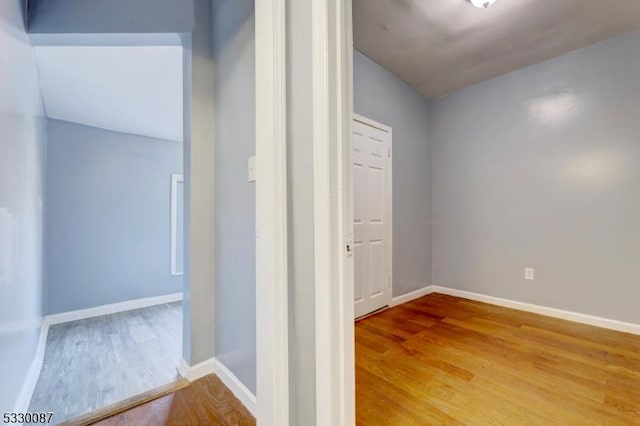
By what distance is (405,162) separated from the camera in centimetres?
326

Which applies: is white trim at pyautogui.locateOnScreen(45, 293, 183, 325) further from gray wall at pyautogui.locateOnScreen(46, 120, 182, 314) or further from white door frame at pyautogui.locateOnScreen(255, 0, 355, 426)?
white door frame at pyautogui.locateOnScreen(255, 0, 355, 426)

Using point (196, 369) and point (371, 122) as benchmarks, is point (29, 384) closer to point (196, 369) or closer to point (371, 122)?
point (196, 369)

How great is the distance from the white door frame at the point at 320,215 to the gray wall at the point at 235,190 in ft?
1.00

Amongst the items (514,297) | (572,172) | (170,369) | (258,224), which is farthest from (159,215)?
(572,172)

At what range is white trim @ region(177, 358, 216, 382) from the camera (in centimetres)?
162

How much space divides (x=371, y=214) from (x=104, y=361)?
2861mm

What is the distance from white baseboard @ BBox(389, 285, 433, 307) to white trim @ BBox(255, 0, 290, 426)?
2.22 meters

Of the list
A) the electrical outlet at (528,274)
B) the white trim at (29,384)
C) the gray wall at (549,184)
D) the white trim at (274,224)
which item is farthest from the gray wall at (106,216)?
the electrical outlet at (528,274)

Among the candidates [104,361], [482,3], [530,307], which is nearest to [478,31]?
[482,3]

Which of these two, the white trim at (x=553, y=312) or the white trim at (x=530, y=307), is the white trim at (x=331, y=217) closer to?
the white trim at (x=530, y=307)

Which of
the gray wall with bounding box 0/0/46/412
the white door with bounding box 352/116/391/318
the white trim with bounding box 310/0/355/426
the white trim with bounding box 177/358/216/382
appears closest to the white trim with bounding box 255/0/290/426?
the white trim with bounding box 310/0/355/426

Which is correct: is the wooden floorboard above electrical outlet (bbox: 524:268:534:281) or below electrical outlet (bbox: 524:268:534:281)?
below

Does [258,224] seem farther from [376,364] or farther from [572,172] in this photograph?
[572,172]

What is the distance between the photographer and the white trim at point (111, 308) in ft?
10.8
